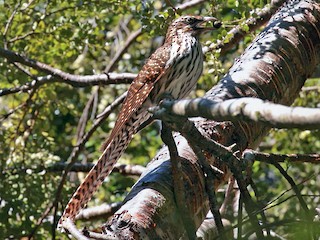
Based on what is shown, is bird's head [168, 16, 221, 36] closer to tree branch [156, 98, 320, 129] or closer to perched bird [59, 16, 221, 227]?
perched bird [59, 16, 221, 227]

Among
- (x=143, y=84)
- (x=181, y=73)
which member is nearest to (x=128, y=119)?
(x=143, y=84)

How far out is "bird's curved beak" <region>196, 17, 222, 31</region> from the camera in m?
4.82

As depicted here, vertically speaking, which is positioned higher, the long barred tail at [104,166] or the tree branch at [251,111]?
the long barred tail at [104,166]

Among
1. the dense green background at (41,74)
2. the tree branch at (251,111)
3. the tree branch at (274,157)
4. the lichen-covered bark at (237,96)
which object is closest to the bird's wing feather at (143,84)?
the dense green background at (41,74)

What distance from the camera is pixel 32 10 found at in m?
5.82

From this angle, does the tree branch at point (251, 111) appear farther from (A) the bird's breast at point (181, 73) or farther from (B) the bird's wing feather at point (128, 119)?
(A) the bird's breast at point (181, 73)

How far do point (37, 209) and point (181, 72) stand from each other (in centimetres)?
151

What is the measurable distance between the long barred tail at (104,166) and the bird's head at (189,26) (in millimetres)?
742

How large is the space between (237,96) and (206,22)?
160 cm

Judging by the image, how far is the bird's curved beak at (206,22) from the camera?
482 centimetres

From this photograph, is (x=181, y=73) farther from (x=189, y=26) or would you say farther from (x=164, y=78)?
(x=189, y=26)

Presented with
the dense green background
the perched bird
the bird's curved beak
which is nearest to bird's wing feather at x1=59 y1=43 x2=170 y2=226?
the perched bird

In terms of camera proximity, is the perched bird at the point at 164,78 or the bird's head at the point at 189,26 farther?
the bird's head at the point at 189,26

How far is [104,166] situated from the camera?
13.3 feet
